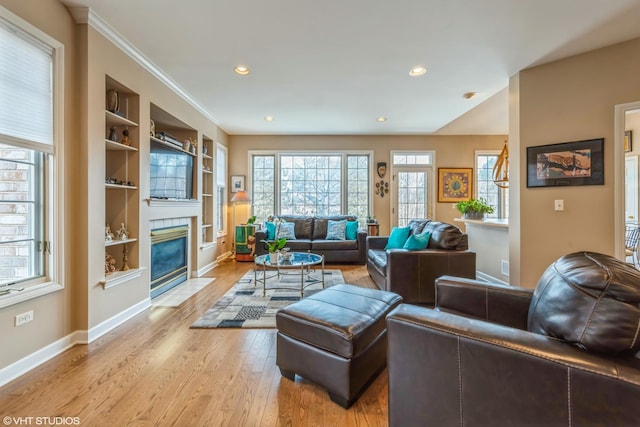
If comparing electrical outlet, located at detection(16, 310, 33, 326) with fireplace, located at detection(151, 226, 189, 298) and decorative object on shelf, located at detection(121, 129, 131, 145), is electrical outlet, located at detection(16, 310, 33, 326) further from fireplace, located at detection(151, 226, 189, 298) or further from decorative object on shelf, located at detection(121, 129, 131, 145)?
decorative object on shelf, located at detection(121, 129, 131, 145)

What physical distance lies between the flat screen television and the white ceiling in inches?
34.7

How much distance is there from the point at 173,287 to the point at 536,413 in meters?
4.00

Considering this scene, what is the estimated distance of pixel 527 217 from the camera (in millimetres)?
3209

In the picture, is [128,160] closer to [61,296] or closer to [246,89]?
[61,296]

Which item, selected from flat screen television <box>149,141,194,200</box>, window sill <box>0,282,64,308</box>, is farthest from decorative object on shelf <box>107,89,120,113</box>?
window sill <box>0,282,64,308</box>

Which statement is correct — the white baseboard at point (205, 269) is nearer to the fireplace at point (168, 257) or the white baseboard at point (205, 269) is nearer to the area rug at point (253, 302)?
the fireplace at point (168, 257)

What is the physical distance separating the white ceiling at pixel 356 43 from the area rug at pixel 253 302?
2619 mm

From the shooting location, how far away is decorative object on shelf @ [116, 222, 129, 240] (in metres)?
2.87

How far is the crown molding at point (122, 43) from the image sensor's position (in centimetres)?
226

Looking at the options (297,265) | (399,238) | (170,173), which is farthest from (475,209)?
(170,173)

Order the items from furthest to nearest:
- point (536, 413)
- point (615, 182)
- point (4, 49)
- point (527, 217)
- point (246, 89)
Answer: point (246, 89), point (527, 217), point (615, 182), point (4, 49), point (536, 413)

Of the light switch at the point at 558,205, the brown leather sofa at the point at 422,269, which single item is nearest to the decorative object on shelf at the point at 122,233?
the brown leather sofa at the point at 422,269

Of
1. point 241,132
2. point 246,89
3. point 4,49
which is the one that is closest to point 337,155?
point 241,132

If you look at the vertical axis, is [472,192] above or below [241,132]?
below
